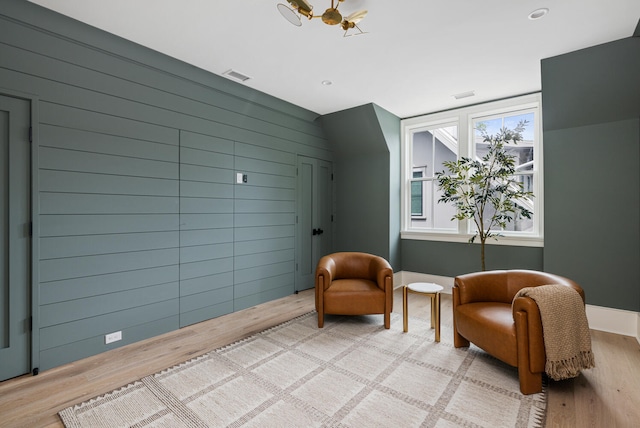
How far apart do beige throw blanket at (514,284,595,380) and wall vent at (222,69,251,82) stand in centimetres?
345

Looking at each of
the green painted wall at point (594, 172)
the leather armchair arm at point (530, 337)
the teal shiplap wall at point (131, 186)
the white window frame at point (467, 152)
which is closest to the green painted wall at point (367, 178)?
the white window frame at point (467, 152)

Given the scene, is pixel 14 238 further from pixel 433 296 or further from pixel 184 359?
pixel 433 296

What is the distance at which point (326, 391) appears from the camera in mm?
2256

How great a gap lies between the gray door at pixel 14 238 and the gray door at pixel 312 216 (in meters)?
3.13

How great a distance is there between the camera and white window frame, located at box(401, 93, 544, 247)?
4152mm

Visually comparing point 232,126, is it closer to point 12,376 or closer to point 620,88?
point 12,376

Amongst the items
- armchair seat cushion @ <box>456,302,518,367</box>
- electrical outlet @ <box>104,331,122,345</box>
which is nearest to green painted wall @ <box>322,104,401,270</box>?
armchair seat cushion @ <box>456,302,518,367</box>

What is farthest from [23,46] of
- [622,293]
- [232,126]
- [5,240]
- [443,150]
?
[622,293]

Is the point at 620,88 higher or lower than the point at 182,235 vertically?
higher

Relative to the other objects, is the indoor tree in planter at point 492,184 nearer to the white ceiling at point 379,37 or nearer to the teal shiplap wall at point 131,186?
the white ceiling at point 379,37

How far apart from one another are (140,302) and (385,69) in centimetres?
350

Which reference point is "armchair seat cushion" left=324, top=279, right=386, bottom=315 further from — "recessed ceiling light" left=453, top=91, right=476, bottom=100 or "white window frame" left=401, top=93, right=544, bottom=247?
"recessed ceiling light" left=453, top=91, right=476, bottom=100

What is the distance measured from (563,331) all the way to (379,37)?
8.96 ft

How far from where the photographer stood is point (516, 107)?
169 inches
